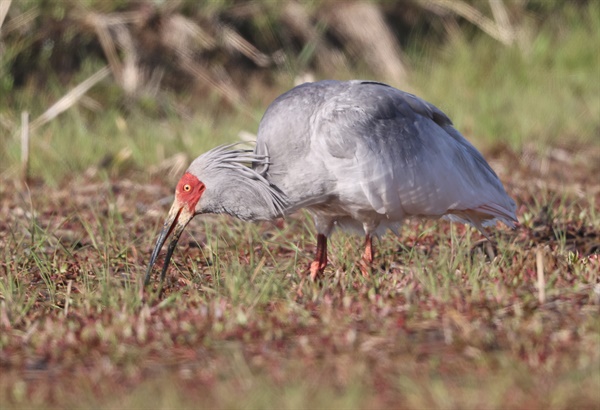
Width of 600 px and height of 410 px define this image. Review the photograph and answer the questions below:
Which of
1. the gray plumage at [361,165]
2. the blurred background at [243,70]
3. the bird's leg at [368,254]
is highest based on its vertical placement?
the blurred background at [243,70]

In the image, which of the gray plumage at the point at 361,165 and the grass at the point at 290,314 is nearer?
the grass at the point at 290,314

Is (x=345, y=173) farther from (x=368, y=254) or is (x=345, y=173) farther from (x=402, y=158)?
(x=368, y=254)

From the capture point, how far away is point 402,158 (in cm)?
482

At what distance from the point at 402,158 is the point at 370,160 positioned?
230mm

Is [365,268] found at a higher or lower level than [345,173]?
lower

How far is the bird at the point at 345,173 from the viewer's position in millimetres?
4637

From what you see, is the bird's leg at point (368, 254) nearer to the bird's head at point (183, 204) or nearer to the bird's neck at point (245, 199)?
the bird's neck at point (245, 199)

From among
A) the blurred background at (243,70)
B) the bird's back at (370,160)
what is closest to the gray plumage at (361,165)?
the bird's back at (370,160)

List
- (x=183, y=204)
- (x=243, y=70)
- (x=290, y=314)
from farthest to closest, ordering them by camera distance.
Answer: (x=243, y=70)
(x=183, y=204)
(x=290, y=314)

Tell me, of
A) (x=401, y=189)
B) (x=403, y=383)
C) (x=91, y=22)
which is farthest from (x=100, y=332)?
(x=91, y=22)

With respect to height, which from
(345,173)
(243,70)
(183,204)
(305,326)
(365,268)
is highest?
(243,70)

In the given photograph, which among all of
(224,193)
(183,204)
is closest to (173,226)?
(183,204)

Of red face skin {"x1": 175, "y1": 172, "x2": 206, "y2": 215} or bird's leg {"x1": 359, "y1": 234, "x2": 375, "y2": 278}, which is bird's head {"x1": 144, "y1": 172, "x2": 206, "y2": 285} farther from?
bird's leg {"x1": 359, "y1": 234, "x2": 375, "y2": 278}

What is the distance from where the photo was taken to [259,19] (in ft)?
30.1
